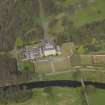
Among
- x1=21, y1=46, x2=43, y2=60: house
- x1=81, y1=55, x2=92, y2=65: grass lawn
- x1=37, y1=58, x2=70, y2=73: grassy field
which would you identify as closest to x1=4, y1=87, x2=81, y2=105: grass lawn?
x1=37, y1=58, x2=70, y2=73: grassy field

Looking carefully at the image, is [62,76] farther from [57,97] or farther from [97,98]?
[97,98]

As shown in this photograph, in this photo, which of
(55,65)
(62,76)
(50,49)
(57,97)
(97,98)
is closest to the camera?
(97,98)

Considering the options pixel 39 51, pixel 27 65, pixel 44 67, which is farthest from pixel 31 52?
pixel 44 67

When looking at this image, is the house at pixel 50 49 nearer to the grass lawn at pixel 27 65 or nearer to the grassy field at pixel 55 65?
the grassy field at pixel 55 65

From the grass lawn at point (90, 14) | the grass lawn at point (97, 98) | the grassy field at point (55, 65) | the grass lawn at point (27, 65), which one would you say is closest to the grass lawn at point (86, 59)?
the grassy field at point (55, 65)

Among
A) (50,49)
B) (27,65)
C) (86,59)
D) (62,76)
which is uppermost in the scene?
(50,49)

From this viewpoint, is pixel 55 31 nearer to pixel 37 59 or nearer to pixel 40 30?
pixel 40 30

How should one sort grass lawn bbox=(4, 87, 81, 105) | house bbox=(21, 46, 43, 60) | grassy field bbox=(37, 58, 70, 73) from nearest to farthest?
grass lawn bbox=(4, 87, 81, 105) < grassy field bbox=(37, 58, 70, 73) < house bbox=(21, 46, 43, 60)

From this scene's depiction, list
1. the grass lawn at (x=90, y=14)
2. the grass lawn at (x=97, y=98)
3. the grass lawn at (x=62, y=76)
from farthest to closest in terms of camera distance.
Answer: the grass lawn at (x=90, y=14)
the grass lawn at (x=62, y=76)
the grass lawn at (x=97, y=98)

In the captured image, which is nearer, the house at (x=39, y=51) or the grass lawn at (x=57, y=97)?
the grass lawn at (x=57, y=97)

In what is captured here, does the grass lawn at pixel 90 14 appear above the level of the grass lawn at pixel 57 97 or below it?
above

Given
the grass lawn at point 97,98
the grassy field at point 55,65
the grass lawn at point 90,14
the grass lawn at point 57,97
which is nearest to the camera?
the grass lawn at point 97,98

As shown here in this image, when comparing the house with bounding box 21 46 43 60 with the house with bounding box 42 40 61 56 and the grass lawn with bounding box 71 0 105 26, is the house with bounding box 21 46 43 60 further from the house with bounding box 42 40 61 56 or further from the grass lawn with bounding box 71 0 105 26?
the grass lawn with bounding box 71 0 105 26
